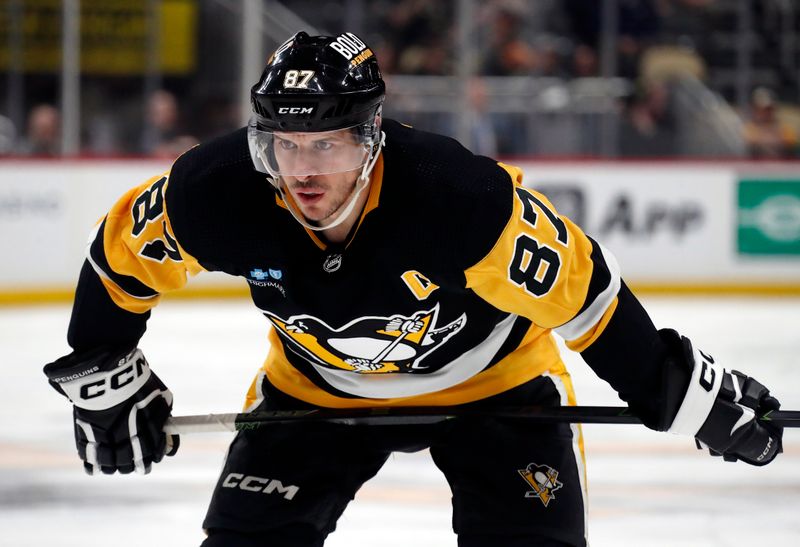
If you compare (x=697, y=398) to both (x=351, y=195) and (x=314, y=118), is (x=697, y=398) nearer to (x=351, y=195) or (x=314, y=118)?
(x=351, y=195)

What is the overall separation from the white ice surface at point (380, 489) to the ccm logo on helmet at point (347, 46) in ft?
4.77

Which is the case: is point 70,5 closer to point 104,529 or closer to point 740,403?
point 104,529

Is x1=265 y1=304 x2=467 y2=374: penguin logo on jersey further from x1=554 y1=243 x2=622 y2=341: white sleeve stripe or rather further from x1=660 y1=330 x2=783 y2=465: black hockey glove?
x1=660 y1=330 x2=783 y2=465: black hockey glove

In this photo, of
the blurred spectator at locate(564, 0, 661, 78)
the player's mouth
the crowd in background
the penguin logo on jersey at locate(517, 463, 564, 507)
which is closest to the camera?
the player's mouth

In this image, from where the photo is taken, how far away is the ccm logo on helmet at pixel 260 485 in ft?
7.99

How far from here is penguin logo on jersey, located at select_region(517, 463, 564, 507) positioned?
8.01ft

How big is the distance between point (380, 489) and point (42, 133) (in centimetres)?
481

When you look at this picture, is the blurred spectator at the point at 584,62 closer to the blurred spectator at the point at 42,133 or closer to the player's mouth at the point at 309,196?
the blurred spectator at the point at 42,133

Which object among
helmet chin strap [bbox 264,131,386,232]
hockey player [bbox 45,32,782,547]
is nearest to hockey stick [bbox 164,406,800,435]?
hockey player [bbox 45,32,782,547]

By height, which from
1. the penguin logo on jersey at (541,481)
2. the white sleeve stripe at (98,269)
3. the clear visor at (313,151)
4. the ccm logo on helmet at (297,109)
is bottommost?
the penguin logo on jersey at (541,481)

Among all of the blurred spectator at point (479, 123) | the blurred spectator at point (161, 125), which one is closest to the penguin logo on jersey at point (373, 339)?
the blurred spectator at point (161, 125)

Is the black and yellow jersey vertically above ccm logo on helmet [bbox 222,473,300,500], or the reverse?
the black and yellow jersey

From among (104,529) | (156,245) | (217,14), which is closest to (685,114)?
(217,14)

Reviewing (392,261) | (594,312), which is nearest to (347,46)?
(392,261)
